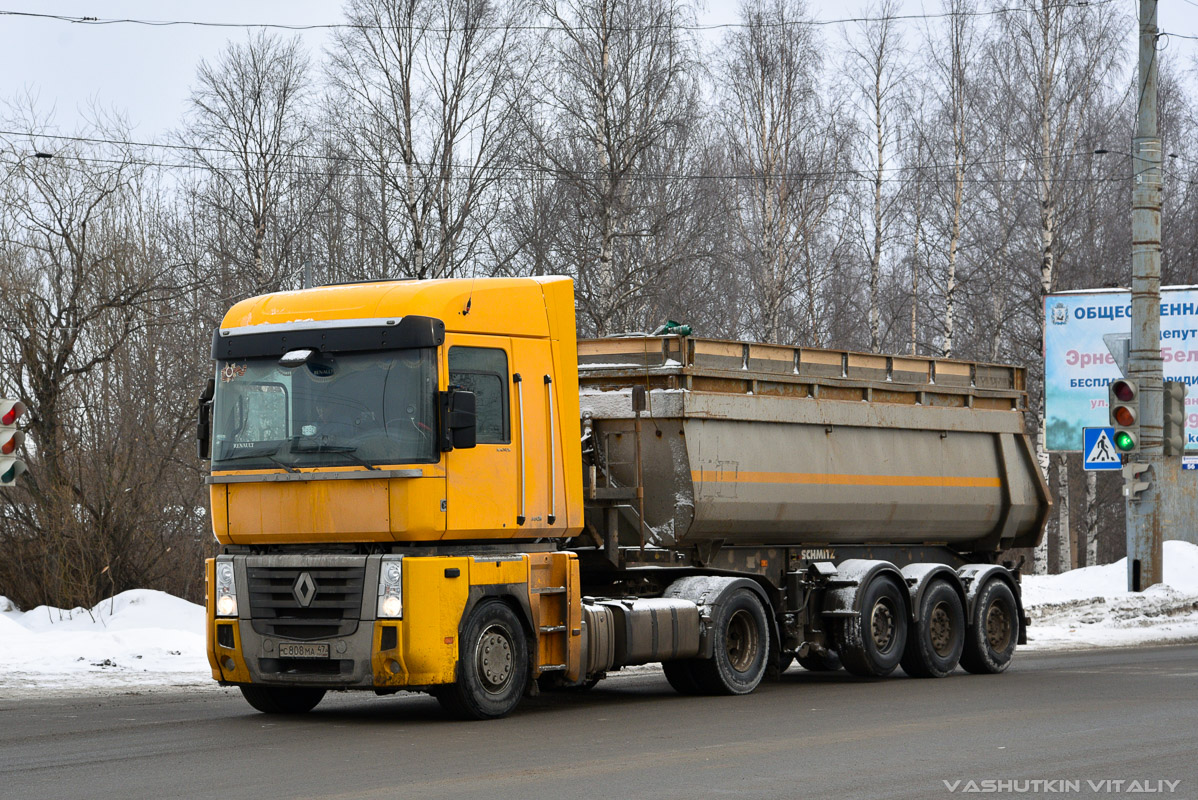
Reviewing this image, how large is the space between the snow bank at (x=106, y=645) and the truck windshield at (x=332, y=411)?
4085 millimetres

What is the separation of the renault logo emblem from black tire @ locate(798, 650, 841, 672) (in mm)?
6458

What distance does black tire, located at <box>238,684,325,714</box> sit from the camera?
12.3 meters

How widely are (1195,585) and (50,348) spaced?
18.2m

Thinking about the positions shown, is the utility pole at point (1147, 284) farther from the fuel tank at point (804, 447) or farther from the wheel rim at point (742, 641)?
the wheel rim at point (742, 641)

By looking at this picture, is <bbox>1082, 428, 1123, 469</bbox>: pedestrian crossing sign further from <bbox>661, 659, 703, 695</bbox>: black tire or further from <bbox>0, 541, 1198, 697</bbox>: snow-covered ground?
<bbox>661, 659, 703, 695</bbox>: black tire

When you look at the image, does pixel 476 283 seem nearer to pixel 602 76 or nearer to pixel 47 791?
pixel 47 791

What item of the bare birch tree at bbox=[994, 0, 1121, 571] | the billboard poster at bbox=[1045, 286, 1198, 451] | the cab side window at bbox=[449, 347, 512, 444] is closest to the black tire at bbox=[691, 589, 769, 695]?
the cab side window at bbox=[449, 347, 512, 444]

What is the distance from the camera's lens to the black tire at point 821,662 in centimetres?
1636

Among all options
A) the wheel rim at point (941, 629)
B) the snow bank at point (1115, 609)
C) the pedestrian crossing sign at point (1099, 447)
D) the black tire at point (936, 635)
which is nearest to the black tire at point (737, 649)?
the black tire at point (936, 635)

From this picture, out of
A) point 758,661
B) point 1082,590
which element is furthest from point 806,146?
point 758,661

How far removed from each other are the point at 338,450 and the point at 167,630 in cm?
688

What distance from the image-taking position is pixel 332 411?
37.6 ft

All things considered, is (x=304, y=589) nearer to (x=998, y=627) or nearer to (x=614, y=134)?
(x=998, y=627)

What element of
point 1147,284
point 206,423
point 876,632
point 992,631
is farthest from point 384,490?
point 1147,284
